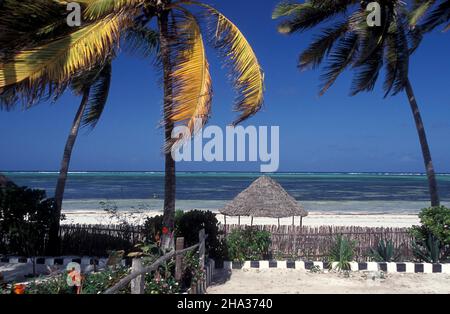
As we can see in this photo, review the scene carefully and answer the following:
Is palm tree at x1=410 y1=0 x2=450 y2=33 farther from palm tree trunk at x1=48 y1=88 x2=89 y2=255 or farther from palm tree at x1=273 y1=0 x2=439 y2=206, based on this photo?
palm tree trunk at x1=48 y1=88 x2=89 y2=255

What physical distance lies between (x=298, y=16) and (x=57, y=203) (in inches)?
357

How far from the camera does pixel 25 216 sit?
32.7 ft

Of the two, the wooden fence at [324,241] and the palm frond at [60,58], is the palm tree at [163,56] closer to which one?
the palm frond at [60,58]

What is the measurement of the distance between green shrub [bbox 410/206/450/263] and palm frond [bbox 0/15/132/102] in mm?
8255

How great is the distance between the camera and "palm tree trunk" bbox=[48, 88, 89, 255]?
34.9 feet

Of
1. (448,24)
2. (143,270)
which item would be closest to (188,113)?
(143,270)

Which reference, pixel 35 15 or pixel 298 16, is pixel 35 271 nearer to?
pixel 35 15

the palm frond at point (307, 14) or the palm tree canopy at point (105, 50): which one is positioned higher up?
the palm frond at point (307, 14)

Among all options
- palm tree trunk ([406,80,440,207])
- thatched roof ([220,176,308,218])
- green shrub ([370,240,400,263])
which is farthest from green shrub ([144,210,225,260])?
palm tree trunk ([406,80,440,207])

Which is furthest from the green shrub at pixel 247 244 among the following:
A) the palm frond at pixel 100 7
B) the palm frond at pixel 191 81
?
the palm frond at pixel 100 7

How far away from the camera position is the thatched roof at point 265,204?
13133 millimetres

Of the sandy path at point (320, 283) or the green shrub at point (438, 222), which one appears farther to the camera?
the green shrub at point (438, 222)

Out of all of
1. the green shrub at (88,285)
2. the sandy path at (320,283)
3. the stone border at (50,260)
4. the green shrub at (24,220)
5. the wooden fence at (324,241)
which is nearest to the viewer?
the green shrub at (88,285)
